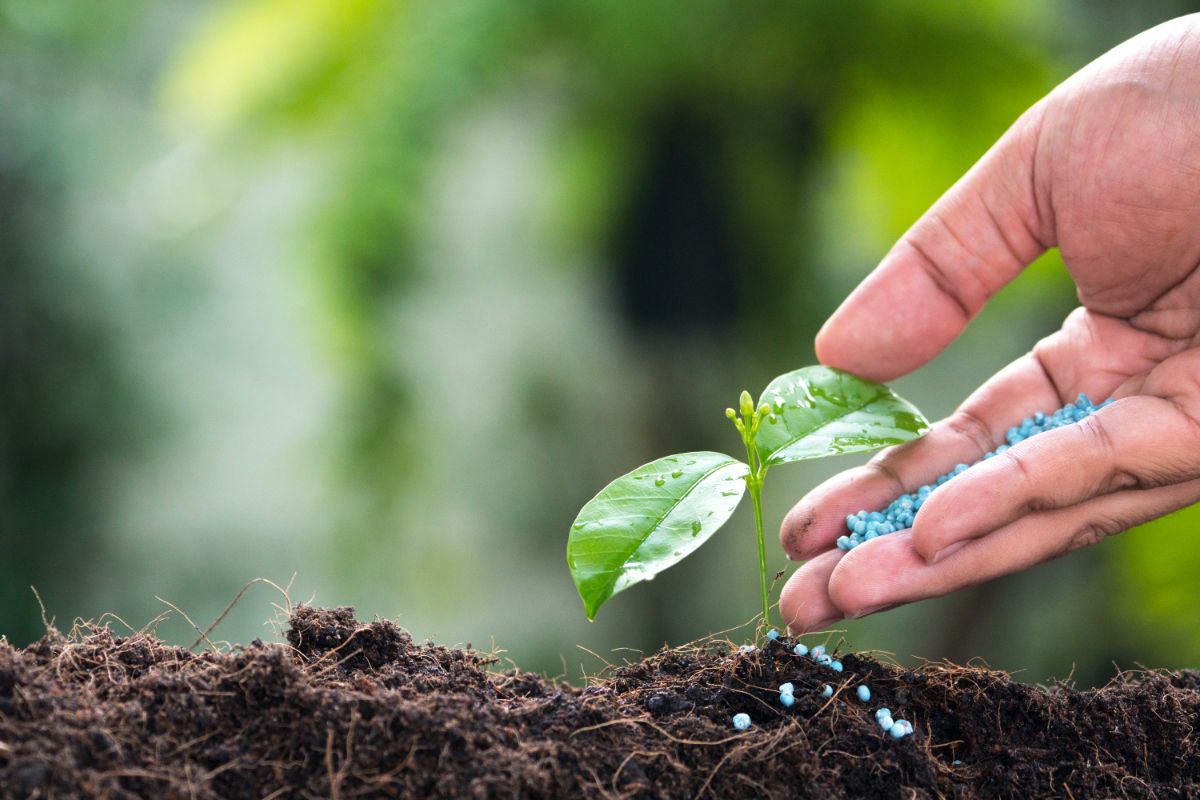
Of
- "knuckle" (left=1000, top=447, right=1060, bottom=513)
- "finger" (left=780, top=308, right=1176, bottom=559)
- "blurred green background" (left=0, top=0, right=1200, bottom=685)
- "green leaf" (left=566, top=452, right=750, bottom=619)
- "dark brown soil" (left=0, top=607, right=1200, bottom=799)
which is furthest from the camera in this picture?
"blurred green background" (left=0, top=0, right=1200, bottom=685)

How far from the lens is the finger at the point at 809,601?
709mm

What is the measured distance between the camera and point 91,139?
2230 millimetres

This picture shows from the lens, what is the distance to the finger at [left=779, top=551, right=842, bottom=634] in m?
0.71

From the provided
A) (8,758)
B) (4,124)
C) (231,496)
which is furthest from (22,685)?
(231,496)

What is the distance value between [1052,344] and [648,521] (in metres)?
0.52

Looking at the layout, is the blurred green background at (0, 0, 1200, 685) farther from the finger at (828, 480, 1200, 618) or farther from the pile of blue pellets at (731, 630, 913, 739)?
the pile of blue pellets at (731, 630, 913, 739)

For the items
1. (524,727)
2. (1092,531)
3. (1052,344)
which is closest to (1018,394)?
(1052,344)

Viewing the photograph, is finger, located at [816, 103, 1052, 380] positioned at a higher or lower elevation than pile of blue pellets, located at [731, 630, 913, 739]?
higher

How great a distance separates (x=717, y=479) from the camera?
0.67m

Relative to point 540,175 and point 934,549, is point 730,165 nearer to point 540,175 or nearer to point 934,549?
point 540,175

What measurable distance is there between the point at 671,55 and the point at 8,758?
57.3 inches

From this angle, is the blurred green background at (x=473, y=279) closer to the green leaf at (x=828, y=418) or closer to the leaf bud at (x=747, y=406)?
the green leaf at (x=828, y=418)

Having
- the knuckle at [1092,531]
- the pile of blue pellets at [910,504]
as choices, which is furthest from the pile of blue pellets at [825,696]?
the knuckle at [1092,531]

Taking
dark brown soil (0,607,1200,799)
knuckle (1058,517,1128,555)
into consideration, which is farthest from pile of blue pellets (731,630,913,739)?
knuckle (1058,517,1128,555)
